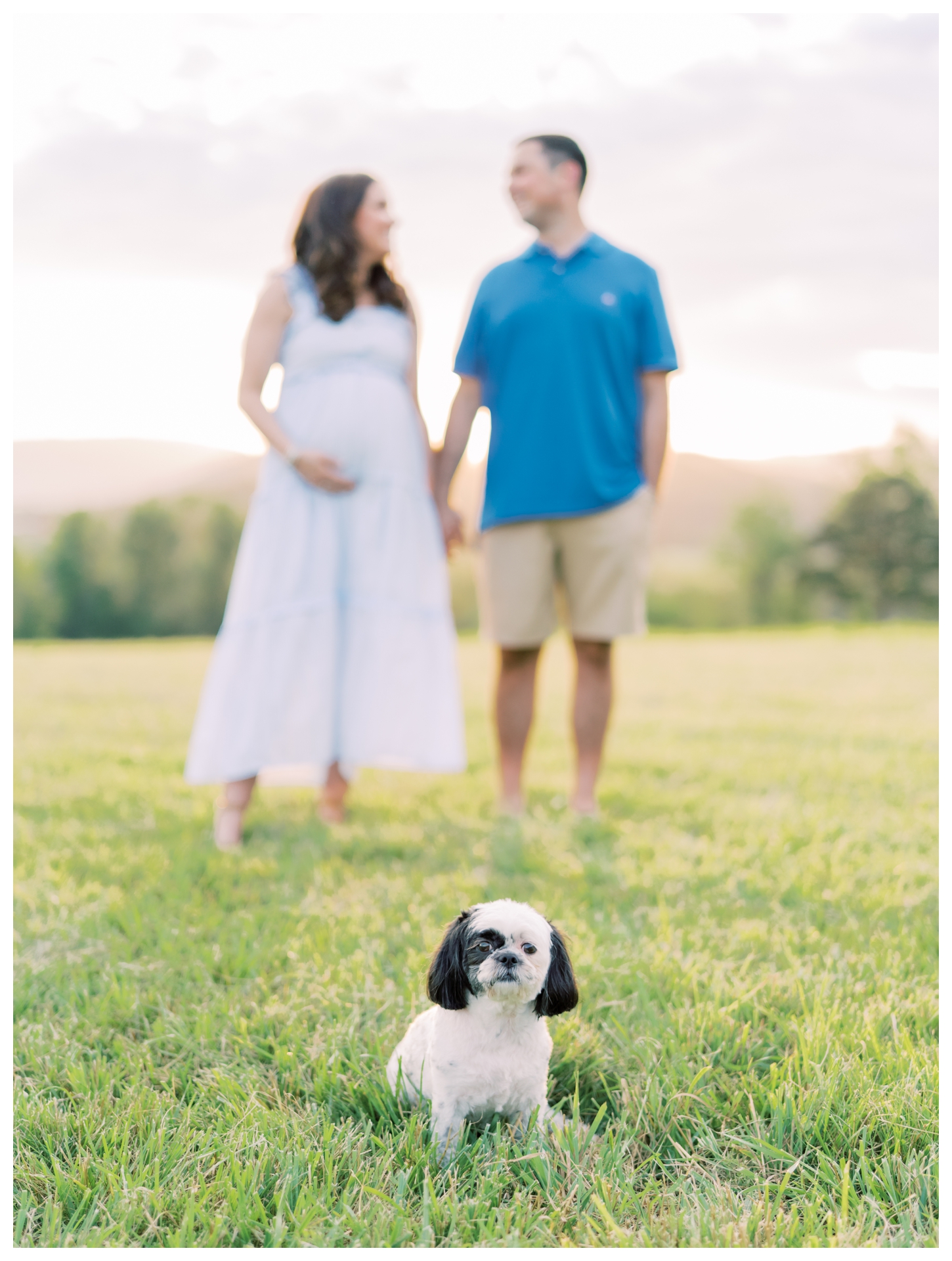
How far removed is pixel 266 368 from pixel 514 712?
5.32 feet

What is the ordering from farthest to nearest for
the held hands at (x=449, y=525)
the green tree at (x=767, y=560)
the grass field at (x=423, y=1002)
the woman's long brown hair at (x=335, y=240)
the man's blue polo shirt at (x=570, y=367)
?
the green tree at (x=767, y=560), the held hands at (x=449, y=525), the man's blue polo shirt at (x=570, y=367), the woman's long brown hair at (x=335, y=240), the grass field at (x=423, y=1002)

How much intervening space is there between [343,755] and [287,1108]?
204 cm

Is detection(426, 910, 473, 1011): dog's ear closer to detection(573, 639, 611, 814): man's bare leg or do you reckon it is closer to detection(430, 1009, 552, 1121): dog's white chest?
detection(430, 1009, 552, 1121): dog's white chest

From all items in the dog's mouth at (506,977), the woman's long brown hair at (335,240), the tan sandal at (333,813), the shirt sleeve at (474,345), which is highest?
the woman's long brown hair at (335,240)

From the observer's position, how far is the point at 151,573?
15781 millimetres

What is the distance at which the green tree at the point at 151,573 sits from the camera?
15.7 meters

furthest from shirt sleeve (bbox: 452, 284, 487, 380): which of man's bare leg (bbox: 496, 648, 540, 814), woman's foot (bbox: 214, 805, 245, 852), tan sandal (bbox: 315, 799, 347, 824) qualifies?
woman's foot (bbox: 214, 805, 245, 852)

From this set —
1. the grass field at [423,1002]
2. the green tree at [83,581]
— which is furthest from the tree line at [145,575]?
the grass field at [423,1002]

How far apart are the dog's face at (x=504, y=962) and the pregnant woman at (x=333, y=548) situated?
209 cm

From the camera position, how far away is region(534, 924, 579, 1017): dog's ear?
175cm

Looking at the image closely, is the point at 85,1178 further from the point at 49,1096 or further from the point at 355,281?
the point at 355,281

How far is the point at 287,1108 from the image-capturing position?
6.14 feet

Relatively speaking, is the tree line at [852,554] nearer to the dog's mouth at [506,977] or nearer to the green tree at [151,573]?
the green tree at [151,573]
